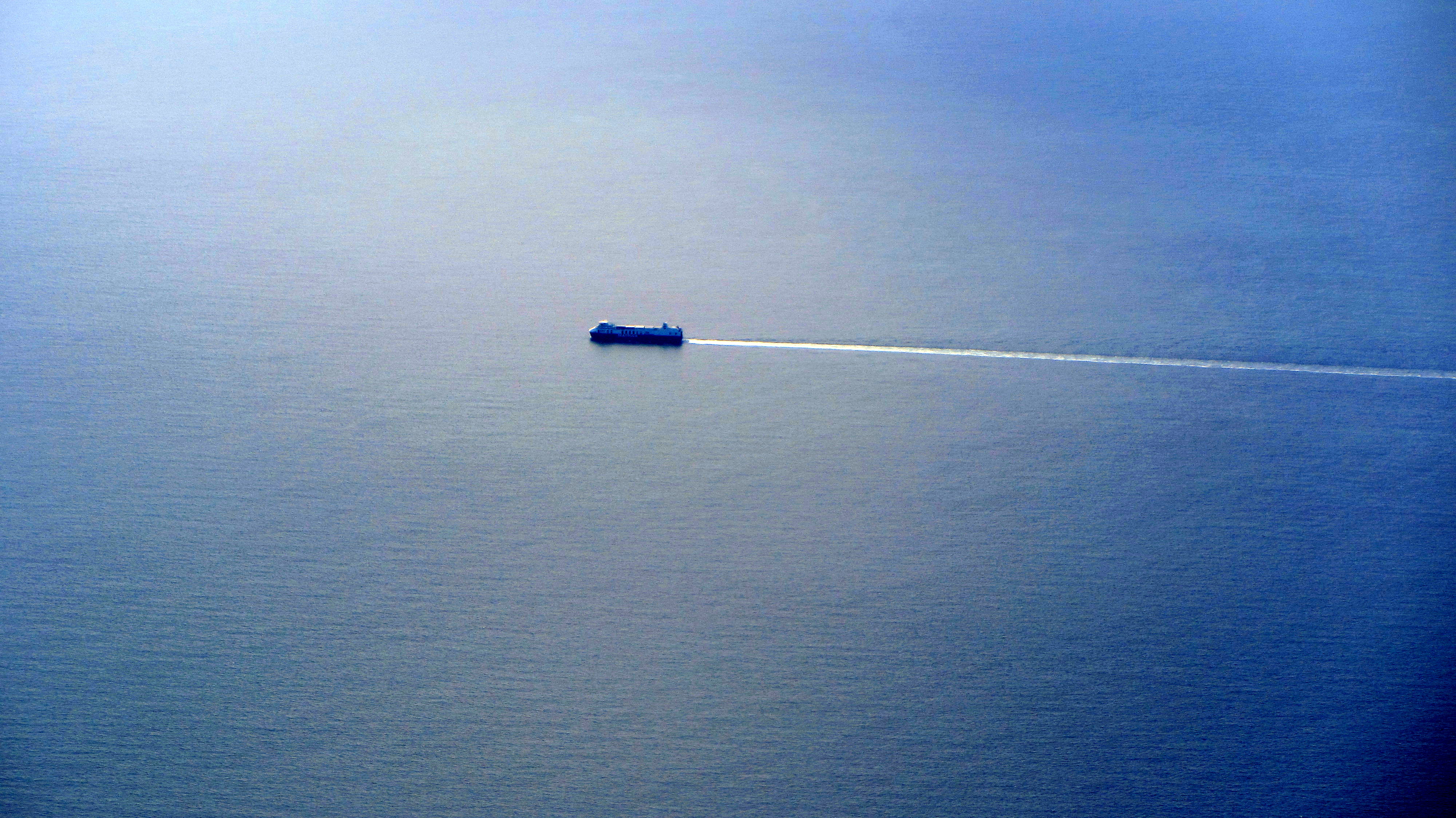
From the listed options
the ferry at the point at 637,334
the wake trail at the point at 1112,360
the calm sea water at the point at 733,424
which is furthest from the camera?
the ferry at the point at 637,334

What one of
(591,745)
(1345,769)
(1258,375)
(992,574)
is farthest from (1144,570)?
(591,745)

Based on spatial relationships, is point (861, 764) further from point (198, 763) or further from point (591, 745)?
point (198, 763)

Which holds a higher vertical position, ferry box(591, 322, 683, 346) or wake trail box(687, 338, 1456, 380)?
ferry box(591, 322, 683, 346)

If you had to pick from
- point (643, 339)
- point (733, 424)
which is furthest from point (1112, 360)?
point (643, 339)

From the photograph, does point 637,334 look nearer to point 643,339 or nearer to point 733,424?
point 643,339

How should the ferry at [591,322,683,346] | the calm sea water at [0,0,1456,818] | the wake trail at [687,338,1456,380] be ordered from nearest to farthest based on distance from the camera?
the calm sea water at [0,0,1456,818], the wake trail at [687,338,1456,380], the ferry at [591,322,683,346]
